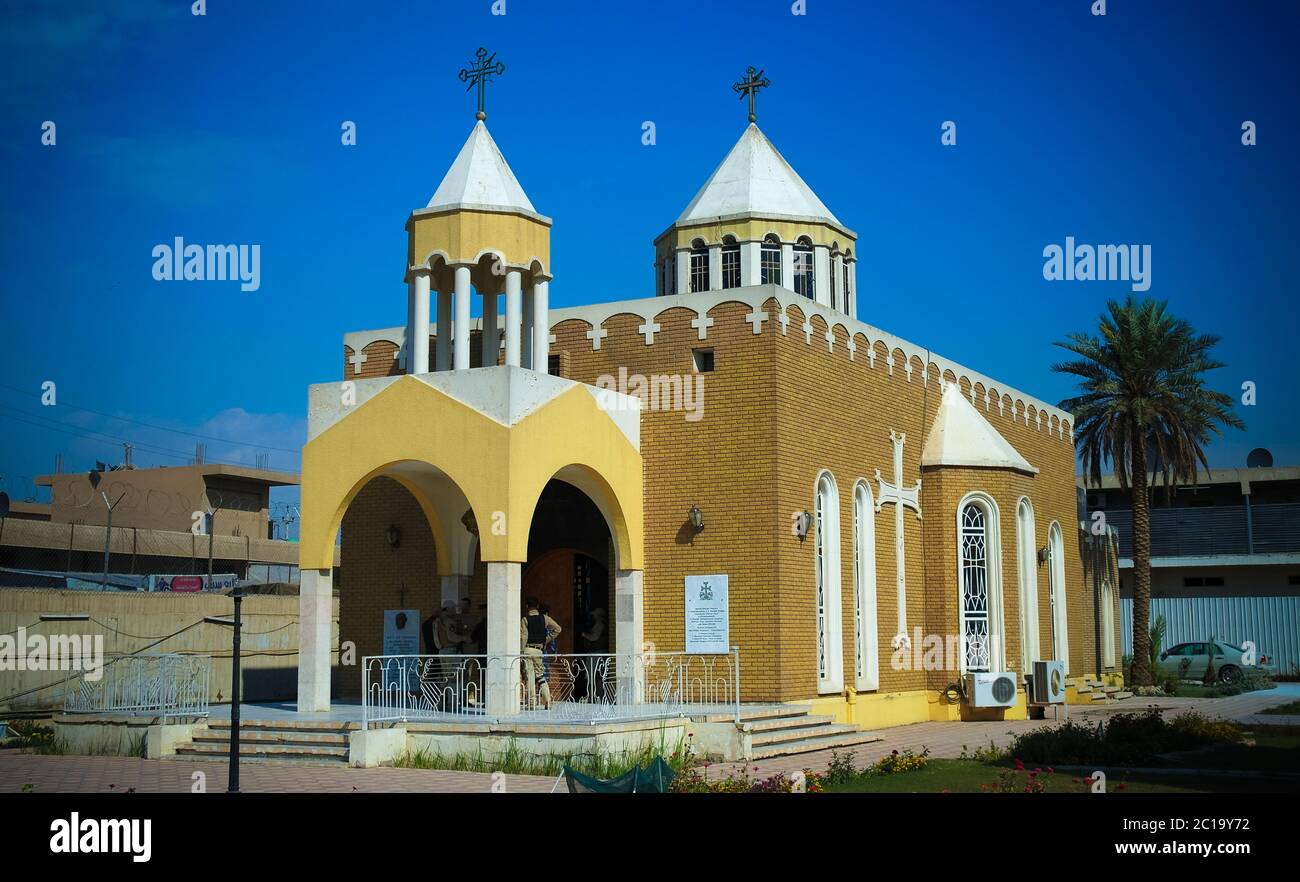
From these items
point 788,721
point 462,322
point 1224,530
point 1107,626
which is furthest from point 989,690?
point 1224,530

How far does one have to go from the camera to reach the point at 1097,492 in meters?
53.7

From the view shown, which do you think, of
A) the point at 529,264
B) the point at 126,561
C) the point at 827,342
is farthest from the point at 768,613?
the point at 126,561

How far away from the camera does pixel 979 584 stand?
1040 inches

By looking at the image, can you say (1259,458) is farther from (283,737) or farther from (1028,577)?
(283,737)

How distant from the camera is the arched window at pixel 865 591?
23953mm

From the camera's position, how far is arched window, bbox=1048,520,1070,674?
100 ft

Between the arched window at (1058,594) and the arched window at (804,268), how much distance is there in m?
8.99

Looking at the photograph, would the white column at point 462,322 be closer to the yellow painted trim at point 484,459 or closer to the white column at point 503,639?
the yellow painted trim at point 484,459

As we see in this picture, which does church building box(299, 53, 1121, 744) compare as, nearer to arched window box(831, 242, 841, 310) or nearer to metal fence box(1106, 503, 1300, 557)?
arched window box(831, 242, 841, 310)

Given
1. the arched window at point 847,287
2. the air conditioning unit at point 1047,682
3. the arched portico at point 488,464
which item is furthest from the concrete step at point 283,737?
the air conditioning unit at point 1047,682
